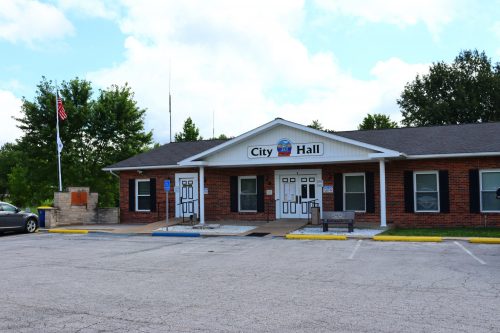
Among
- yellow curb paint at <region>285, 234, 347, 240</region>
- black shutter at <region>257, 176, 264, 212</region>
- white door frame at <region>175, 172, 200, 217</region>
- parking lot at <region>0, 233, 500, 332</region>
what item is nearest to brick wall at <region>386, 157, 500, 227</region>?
yellow curb paint at <region>285, 234, 347, 240</region>

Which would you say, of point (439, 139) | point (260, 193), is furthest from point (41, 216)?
point (439, 139)

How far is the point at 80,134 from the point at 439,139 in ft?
93.1

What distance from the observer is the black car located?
20.4 m

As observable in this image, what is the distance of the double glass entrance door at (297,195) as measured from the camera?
73.4 ft

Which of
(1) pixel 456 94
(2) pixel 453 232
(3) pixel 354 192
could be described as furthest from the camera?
(1) pixel 456 94

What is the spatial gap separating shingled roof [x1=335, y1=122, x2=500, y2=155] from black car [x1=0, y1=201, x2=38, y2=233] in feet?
49.6

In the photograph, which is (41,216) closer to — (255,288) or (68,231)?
(68,231)

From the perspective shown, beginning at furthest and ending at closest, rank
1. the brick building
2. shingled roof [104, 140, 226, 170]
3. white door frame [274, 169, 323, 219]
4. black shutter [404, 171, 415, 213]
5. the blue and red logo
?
shingled roof [104, 140, 226, 170] → white door frame [274, 169, 323, 219] → the blue and red logo → black shutter [404, 171, 415, 213] → the brick building

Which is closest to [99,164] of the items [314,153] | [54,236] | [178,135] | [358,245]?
[178,135]

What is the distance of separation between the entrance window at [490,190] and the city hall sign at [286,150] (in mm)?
6265

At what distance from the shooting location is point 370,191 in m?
21.0

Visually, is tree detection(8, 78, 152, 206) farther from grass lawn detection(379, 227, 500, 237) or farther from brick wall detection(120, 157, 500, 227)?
grass lawn detection(379, 227, 500, 237)

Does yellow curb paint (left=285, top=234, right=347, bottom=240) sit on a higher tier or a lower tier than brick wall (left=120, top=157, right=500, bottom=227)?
lower

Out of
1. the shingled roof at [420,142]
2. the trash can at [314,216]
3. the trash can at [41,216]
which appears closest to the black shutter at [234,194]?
the shingled roof at [420,142]
